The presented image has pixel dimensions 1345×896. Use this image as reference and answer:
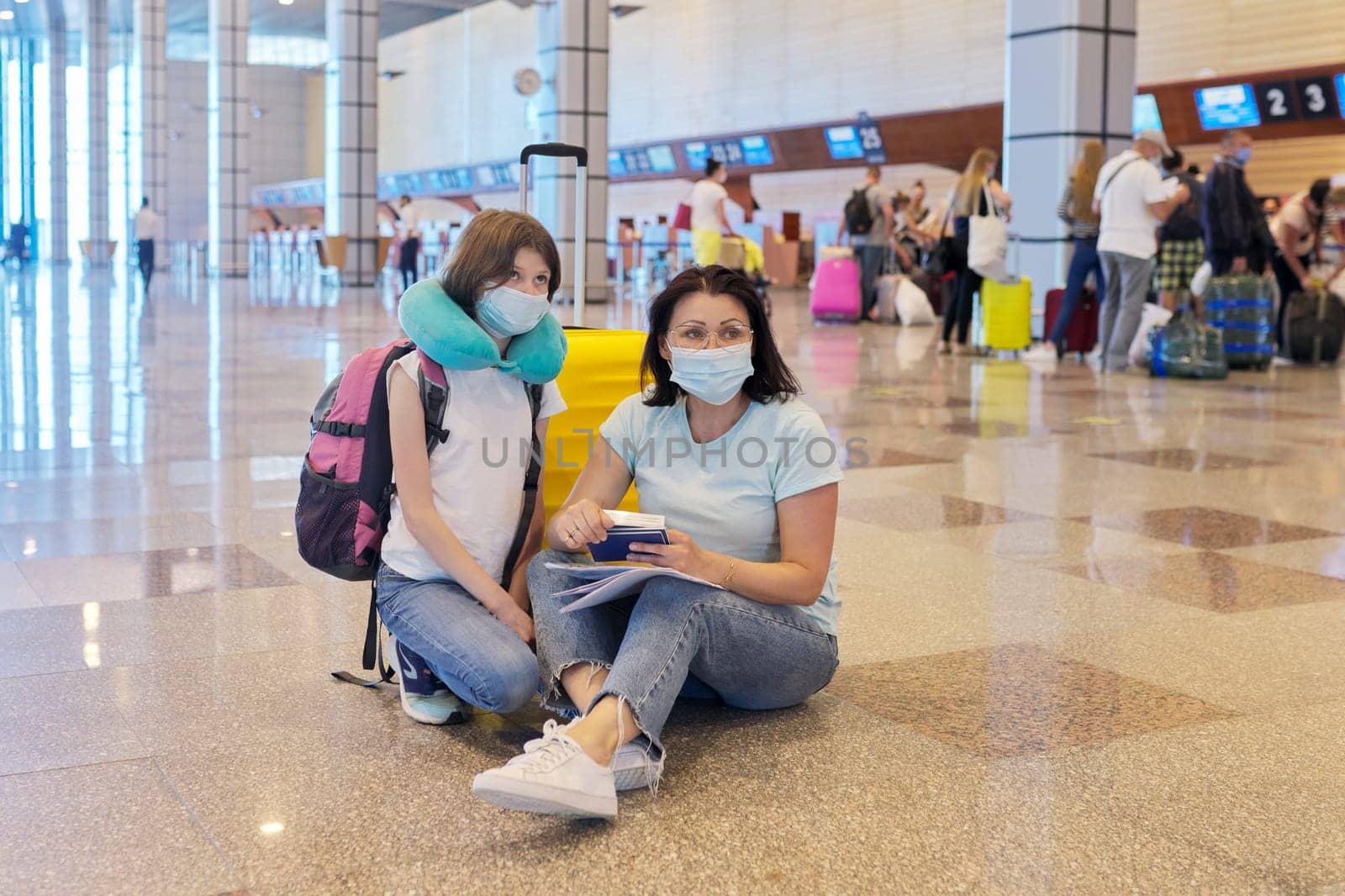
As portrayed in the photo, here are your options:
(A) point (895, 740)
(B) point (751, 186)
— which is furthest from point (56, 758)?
(B) point (751, 186)

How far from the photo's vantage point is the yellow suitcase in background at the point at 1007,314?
1409 cm

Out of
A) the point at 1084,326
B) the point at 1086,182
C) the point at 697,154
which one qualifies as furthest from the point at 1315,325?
the point at 697,154

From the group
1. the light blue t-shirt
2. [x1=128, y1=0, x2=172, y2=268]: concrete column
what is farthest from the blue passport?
[x1=128, y1=0, x2=172, y2=268]: concrete column

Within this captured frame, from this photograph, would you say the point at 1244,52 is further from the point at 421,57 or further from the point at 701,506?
the point at 421,57

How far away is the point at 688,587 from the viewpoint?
3.08m

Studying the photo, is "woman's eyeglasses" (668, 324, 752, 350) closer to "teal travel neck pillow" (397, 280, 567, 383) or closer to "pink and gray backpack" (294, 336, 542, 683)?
Answer: "teal travel neck pillow" (397, 280, 567, 383)

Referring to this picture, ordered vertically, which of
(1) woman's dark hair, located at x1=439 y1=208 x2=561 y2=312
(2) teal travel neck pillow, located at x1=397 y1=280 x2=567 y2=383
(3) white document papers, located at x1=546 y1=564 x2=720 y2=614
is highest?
(1) woman's dark hair, located at x1=439 y1=208 x2=561 y2=312

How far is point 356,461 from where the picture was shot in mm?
3365

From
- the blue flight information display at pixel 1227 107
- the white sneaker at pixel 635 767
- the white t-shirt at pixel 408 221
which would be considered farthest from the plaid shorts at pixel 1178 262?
the white t-shirt at pixel 408 221

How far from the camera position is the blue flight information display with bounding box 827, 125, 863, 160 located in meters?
30.2

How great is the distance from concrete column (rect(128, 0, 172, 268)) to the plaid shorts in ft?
123

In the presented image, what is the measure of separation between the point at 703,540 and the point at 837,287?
16.8 metres

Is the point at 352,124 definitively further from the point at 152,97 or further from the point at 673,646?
the point at 673,646

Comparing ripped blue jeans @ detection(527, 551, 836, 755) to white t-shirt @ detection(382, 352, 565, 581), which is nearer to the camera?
ripped blue jeans @ detection(527, 551, 836, 755)
